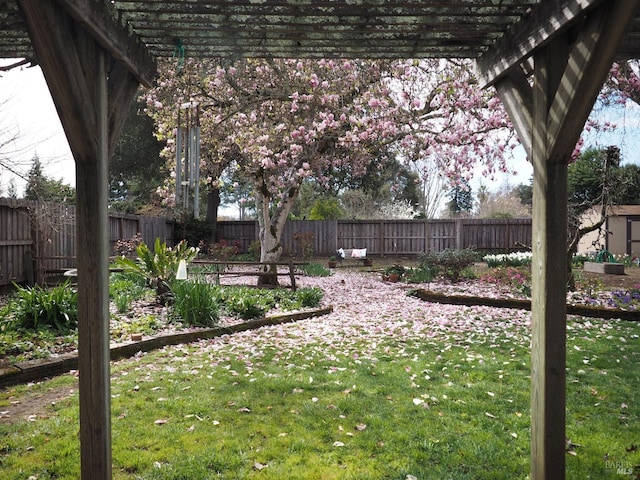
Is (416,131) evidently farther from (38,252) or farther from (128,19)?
(128,19)

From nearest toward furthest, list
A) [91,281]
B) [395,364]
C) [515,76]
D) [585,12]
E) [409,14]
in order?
[585,12] < [91,281] < [409,14] < [515,76] < [395,364]

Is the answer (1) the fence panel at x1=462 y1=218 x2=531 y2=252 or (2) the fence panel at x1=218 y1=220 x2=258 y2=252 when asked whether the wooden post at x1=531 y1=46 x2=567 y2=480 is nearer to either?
(1) the fence panel at x1=462 y1=218 x2=531 y2=252

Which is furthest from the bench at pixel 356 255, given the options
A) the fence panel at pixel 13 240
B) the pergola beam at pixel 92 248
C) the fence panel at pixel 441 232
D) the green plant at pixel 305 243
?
the pergola beam at pixel 92 248

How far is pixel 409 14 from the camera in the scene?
97.8 inches

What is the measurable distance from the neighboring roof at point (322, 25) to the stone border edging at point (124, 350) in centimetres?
278

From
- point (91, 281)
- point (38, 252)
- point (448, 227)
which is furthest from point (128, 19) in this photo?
point (448, 227)

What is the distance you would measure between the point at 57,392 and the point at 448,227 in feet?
58.1

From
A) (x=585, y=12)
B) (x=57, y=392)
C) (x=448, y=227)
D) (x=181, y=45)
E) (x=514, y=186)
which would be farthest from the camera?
(x=514, y=186)

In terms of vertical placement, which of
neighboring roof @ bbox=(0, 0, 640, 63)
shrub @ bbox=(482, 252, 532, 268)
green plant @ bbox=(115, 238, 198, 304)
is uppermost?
neighboring roof @ bbox=(0, 0, 640, 63)

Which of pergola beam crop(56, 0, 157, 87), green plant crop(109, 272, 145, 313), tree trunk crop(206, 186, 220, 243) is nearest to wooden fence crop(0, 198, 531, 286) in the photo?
tree trunk crop(206, 186, 220, 243)

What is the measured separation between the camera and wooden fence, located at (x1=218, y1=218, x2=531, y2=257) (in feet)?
A: 64.7

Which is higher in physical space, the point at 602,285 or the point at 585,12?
the point at 585,12

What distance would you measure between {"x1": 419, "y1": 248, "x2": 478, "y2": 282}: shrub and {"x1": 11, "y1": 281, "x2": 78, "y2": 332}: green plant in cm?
822

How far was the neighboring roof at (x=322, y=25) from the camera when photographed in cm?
233
